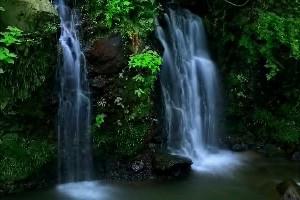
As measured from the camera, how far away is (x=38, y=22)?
943 cm

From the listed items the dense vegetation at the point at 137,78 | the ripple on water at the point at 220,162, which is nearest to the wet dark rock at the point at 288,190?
the ripple on water at the point at 220,162

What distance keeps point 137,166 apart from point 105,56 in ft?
7.98

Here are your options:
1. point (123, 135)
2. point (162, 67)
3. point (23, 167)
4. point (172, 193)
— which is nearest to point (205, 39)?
point (162, 67)

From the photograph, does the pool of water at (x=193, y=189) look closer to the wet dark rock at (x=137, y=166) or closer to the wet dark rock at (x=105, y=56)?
the wet dark rock at (x=137, y=166)

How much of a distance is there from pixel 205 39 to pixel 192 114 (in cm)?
228

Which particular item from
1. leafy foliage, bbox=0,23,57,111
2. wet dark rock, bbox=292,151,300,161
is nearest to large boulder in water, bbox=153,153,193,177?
leafy foliage, bbox=0,23,57,111

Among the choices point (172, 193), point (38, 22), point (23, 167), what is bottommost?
point (172, 193)

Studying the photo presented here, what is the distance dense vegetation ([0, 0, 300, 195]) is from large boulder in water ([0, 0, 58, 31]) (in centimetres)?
2

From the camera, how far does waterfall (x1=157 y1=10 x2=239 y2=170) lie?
37.4 ft

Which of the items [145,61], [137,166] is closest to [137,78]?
[145,61]

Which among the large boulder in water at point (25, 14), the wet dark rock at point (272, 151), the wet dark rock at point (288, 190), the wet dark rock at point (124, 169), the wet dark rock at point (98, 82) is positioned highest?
the large boulder in water at point (25, 14)

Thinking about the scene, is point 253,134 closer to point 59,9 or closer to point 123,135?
point 123,135

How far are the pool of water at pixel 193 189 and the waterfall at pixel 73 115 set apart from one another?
0.37 m

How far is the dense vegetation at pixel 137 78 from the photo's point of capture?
9.19m
